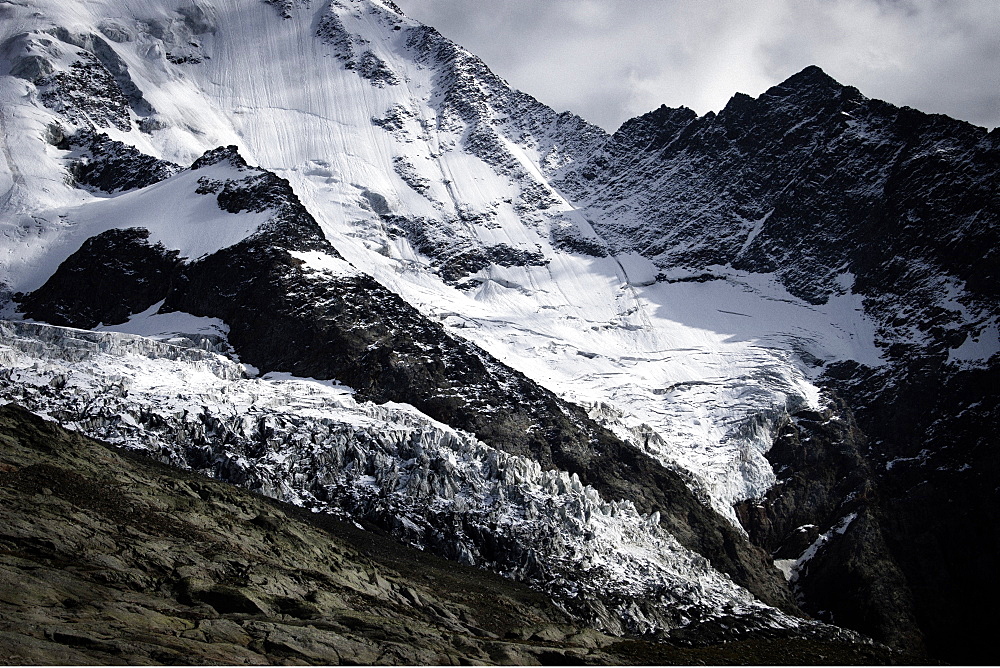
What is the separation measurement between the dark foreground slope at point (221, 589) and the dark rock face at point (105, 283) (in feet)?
205

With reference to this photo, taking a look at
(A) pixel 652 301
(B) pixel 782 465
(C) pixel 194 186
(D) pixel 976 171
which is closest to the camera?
(B) pixel 782 465

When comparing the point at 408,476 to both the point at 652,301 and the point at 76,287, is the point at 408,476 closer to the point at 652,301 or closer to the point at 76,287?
the point at 76,287

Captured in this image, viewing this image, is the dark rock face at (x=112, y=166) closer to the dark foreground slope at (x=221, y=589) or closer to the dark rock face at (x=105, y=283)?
the dark rock face at (x=105, y=283)

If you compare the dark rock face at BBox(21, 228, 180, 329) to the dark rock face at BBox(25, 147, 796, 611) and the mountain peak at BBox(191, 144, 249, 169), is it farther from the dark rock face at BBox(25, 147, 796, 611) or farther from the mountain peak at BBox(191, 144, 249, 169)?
the mountain peak at BBox(191, 144, 249, 169)

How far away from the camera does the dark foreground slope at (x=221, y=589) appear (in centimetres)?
4344

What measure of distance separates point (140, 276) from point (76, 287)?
10.3 m

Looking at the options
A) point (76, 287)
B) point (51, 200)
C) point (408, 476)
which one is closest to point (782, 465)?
point (408, 476)

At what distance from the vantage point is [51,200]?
172m

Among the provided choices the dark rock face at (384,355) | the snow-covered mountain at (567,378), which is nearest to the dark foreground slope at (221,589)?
the snow-covered mountain at (567,378)

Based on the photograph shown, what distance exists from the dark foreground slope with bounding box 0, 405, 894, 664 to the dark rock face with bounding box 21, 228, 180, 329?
6252cm

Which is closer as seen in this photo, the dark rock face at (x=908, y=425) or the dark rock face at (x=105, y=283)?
the dark rock face at (x=908, y=425)

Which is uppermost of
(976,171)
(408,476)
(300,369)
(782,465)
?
(976,171)

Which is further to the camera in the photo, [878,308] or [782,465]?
[878,308]

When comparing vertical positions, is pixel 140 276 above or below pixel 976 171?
below
